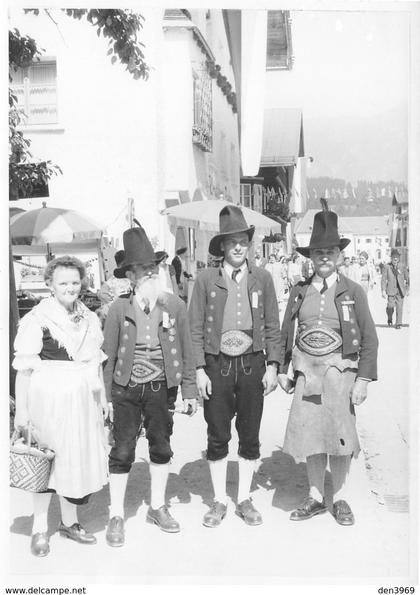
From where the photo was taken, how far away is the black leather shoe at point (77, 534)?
3.94m

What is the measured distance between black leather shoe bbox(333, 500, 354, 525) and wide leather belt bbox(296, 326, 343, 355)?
Result: 0.97 m

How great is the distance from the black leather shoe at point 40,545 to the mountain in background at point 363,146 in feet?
10.0

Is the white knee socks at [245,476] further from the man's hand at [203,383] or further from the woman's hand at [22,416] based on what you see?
the woman's hand at [22,416]

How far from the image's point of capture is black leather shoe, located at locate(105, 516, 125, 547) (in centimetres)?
394

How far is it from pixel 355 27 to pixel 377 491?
10.2 ft

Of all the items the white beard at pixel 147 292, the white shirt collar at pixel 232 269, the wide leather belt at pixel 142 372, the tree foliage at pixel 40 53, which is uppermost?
the tree foliage at pixel 40 53

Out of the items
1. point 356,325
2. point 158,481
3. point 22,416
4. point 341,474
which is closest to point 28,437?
point 22,416

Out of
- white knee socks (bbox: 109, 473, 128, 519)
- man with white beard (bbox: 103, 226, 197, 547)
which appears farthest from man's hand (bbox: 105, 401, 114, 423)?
white knee socks (bbox: 109, 473, 128, 519)

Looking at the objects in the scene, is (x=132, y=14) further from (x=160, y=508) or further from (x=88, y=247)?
(x=160, y=508)

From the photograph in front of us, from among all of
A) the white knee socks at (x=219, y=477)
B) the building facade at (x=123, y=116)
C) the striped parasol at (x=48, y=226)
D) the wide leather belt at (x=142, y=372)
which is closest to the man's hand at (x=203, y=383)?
the wide leather belt at (x=142, y=372)

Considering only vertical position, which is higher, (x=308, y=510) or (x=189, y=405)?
(x=189, y=405)

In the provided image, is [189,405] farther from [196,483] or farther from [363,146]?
[363,146]

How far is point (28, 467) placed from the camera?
3.71 meters

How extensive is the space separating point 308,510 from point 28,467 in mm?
1765
